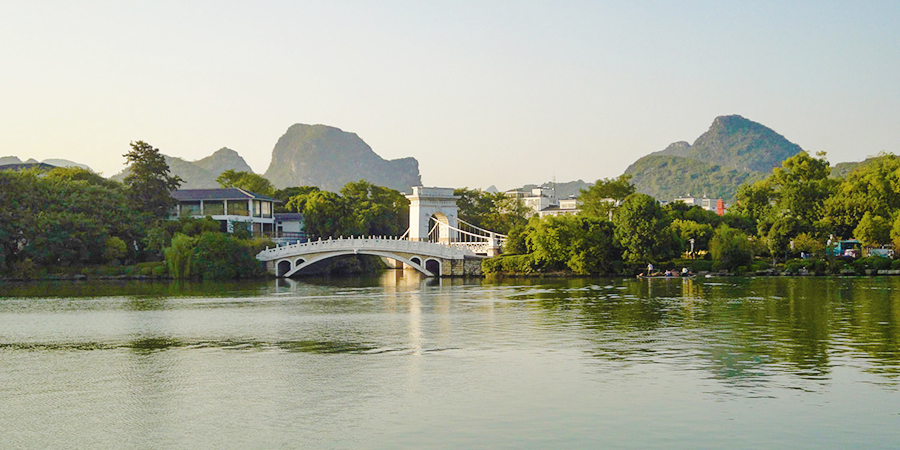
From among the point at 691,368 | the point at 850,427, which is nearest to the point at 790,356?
the point at 691,368

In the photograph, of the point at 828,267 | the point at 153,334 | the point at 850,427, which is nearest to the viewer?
the point at 850,427

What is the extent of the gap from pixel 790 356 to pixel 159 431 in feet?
46.2

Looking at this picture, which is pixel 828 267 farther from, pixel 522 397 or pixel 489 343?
pixel 522 397

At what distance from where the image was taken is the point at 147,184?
67688mm

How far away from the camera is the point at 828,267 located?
5547cm

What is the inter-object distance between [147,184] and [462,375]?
175ft

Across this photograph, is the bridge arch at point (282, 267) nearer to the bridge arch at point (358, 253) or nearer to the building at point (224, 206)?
the bridge arch at point (358, 253)

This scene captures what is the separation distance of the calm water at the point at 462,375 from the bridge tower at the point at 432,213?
121 ft

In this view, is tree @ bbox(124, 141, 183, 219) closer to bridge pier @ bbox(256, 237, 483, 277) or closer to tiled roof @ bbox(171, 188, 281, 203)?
tiled roof @ bbox(171, 188, 281, 203)

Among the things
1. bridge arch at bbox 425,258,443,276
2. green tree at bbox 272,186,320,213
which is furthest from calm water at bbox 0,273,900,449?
green tree at bbox 272,186,320,213

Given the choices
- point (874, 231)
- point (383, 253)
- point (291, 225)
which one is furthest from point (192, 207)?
point (874, 231)

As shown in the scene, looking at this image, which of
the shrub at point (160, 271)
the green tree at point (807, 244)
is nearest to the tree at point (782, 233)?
the green tree at point (807, 244)

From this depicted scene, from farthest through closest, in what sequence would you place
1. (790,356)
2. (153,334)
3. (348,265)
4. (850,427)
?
(348,265)
(153,334)
(790,356)
(850,427)

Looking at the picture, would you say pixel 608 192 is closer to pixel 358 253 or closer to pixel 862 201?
pixel 862 201
